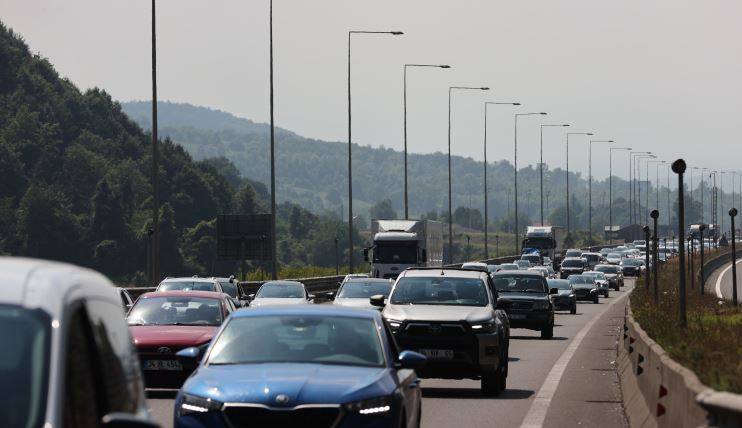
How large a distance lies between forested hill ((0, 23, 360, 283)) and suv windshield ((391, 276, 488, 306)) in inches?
4981

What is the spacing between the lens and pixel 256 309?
13.2 metres

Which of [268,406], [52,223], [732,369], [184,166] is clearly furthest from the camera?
[184,166]

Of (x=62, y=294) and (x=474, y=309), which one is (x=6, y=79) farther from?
(x=62, y=294)

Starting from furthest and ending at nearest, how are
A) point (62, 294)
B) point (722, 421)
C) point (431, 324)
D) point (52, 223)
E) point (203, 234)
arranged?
point (203, 234), point (52, 223), point (431, 324), point (722, 421), point (62, 294)

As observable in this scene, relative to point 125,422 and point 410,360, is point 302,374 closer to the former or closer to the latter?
point 410,360

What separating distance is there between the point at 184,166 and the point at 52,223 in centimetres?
3020

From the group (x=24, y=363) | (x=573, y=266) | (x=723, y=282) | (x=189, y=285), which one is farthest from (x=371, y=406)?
(x=723, y=282)

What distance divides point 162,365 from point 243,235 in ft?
203

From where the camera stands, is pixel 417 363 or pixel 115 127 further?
pixel 115 127

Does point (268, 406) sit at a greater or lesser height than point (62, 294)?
lesser

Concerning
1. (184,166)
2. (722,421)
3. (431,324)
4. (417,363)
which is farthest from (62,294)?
(184,166)

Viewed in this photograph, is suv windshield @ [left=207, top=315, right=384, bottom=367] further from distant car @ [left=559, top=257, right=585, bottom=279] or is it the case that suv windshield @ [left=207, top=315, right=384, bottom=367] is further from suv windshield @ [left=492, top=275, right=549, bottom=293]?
distant car @ [left=559, top=257, right=585, bottom=279]

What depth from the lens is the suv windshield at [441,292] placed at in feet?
76.7

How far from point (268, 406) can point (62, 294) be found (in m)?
5.52
